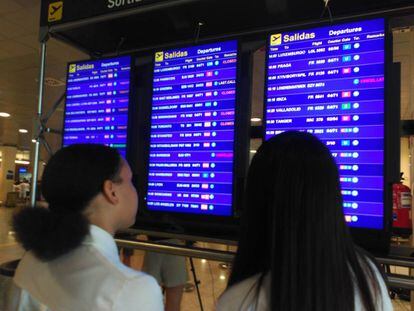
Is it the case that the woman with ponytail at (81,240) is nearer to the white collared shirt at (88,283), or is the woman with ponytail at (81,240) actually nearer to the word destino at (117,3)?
the white collared shirt at (88,283)

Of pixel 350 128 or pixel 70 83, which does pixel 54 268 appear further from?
pixel 70 83

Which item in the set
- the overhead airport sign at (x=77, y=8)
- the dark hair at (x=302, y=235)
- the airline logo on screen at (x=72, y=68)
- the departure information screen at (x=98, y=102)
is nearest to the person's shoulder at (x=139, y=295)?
the dark hair at (x=302, y=235)

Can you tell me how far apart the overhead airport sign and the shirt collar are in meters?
1.39

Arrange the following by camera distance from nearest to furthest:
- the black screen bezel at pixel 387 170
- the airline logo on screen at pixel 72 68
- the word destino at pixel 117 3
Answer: the black screen bezel at pixel 387 170, the word destino at pixel 117 3, the airline logo on screen at pixel 72 68

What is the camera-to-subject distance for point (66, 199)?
1052mm

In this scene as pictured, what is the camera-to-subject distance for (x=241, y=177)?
1899 mm

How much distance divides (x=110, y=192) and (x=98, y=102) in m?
1.41

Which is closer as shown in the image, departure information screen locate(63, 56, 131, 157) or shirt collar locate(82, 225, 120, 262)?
shirt collar locate(82, 225, 120, 262)

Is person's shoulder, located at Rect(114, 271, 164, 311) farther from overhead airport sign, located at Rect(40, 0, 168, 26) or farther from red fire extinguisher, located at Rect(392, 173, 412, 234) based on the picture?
overhead airport sign, located at Rect(40, 0, 168, 26)

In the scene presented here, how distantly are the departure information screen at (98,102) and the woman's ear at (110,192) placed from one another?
1165mm

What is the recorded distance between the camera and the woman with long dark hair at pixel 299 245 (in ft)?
2.97

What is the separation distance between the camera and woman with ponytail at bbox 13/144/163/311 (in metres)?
0.89

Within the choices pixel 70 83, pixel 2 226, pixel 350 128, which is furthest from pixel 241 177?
pixel 2 226

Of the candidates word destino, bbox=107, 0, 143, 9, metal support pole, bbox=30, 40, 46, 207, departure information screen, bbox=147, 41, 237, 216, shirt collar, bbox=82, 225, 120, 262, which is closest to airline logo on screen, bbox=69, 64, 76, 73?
metal support pole, bbox=30, 40, 46, 207
